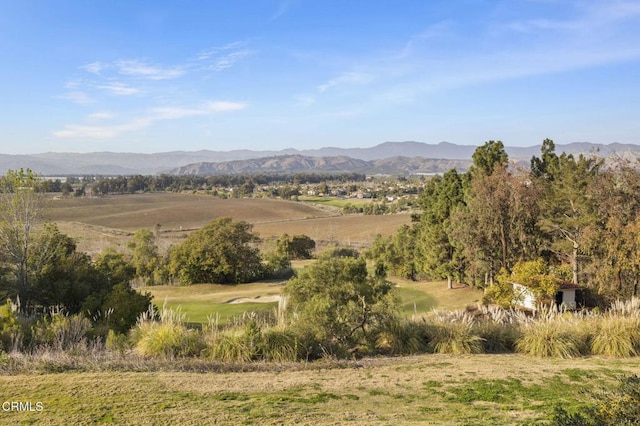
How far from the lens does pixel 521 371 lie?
10.8m

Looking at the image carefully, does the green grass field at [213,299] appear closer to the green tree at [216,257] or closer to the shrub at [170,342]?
the green tree at [216,257]

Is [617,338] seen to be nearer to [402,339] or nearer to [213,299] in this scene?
[402,339]

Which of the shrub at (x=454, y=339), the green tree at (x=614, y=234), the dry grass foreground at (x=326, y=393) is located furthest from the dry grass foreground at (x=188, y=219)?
the dry grass foreground at (x=326, y=393)

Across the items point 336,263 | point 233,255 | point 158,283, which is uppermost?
point 336,263

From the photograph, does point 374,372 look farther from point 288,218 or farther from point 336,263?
point 288,218

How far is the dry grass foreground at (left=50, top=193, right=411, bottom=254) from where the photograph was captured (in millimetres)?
75500

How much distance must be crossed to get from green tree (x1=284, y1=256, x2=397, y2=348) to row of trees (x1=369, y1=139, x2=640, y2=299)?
14469 millimetres

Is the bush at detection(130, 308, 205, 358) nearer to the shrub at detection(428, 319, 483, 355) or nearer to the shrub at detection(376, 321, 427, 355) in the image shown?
the shrub at detection(376, 321, 427, 355)

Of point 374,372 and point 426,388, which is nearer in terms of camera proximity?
point 426,388

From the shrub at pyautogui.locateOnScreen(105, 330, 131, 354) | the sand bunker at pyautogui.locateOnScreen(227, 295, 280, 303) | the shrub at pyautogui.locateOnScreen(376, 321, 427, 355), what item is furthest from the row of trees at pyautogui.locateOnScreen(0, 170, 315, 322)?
the shrub at pyautogui.locateOnScreen(376, 321, 427, 355)

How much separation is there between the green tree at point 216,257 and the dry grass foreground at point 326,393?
2867 cm

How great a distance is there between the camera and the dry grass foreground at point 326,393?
294 inches

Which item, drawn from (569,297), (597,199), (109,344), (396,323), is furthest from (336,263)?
(597,199)

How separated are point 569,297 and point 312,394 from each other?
2067cm
